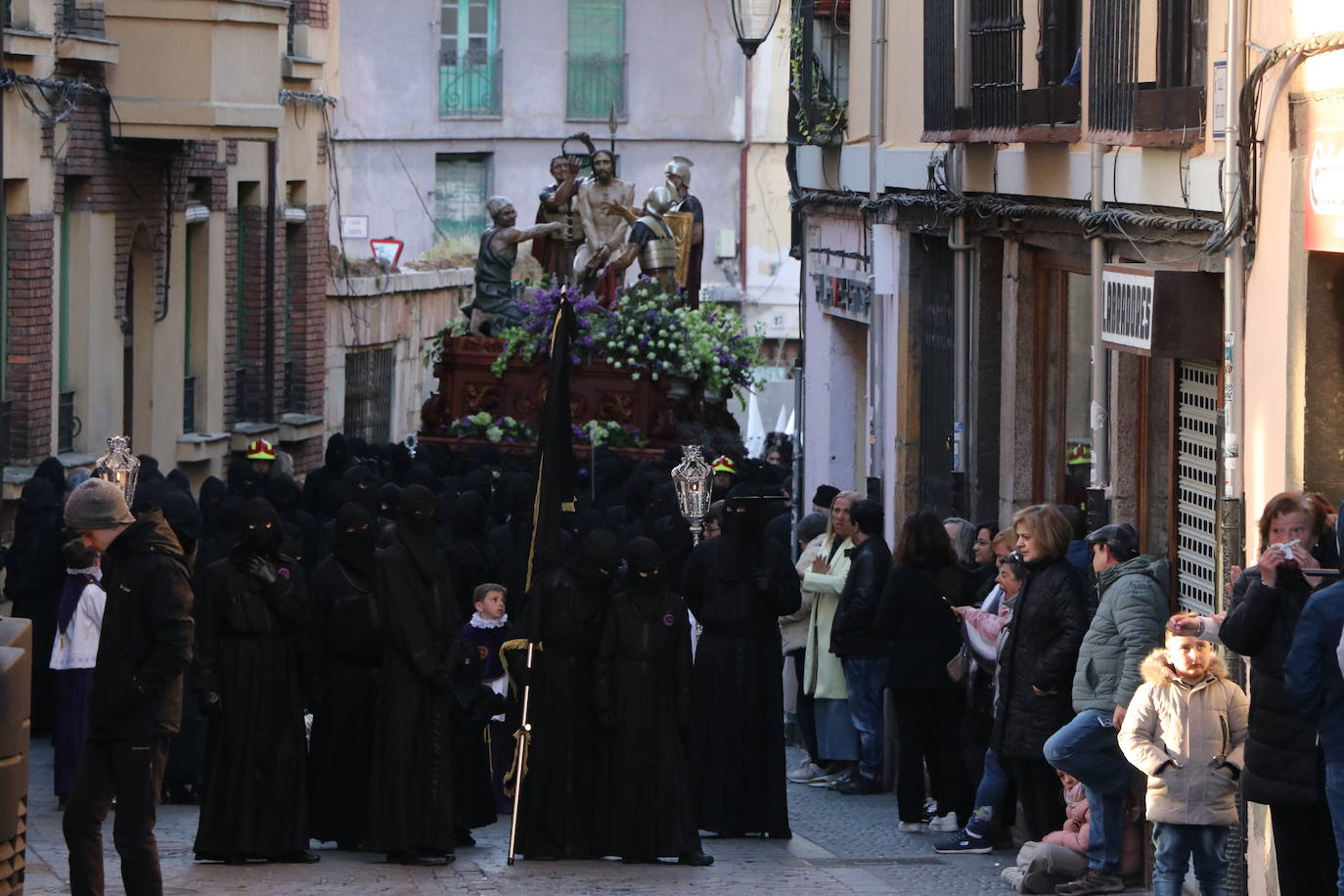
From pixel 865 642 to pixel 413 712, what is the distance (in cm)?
314

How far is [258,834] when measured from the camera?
11430mm

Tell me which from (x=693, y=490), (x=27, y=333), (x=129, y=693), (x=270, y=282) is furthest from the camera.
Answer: (x=270, y=282)

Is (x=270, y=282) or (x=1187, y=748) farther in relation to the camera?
(x=270, y=282)

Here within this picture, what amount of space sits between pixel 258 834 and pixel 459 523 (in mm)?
3327

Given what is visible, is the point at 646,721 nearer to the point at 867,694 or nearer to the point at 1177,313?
the point at 867,694

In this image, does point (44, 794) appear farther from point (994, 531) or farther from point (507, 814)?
point (994, 531)

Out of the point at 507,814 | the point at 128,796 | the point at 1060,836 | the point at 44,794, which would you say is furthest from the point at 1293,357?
the point at 44,794

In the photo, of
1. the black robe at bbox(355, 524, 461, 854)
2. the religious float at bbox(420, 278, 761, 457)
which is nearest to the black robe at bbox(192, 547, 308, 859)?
the black robe at bbox(355, 524, 461, 854)

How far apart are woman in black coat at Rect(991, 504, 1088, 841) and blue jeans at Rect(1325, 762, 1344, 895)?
295 centimetres

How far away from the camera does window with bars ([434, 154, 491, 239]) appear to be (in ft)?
148

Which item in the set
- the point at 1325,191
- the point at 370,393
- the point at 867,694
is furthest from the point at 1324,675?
the point at 370,393

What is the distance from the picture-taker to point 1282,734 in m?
8.59

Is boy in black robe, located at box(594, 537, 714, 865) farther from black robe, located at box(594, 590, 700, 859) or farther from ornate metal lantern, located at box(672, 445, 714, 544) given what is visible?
ornate metal lantern, located at box(672, 445, 714, 544)

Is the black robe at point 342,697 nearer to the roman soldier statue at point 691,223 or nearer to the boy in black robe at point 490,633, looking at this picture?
the boy in black robe at point 490,633
